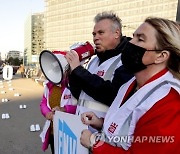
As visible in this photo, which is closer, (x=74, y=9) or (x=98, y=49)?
(x=98, y=49)

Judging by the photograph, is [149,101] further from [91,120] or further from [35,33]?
[35,33]

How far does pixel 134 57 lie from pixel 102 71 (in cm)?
55

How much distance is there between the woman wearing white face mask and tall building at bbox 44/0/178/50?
72056 mm

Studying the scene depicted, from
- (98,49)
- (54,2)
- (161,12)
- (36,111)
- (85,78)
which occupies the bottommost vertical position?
(36,111)

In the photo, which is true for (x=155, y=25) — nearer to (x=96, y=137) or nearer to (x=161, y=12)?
(x=96, y=137)

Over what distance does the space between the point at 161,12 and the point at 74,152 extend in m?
75.4

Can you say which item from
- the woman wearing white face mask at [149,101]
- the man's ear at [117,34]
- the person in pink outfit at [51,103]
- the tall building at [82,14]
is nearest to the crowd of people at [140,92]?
the woman wearing white face mask at [149,101]

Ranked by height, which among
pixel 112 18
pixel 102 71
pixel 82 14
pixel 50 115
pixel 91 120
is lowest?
pixel 50 115

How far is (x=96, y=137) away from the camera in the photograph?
169 cm

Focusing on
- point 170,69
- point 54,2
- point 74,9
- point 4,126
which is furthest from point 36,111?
point 54,2

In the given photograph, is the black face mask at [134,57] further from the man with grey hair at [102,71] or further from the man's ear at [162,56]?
the man with grey hair at [102,71]

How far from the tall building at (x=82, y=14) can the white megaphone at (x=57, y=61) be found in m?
71.6

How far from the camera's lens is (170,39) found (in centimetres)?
155

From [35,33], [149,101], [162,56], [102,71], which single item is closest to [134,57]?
[162,56]
